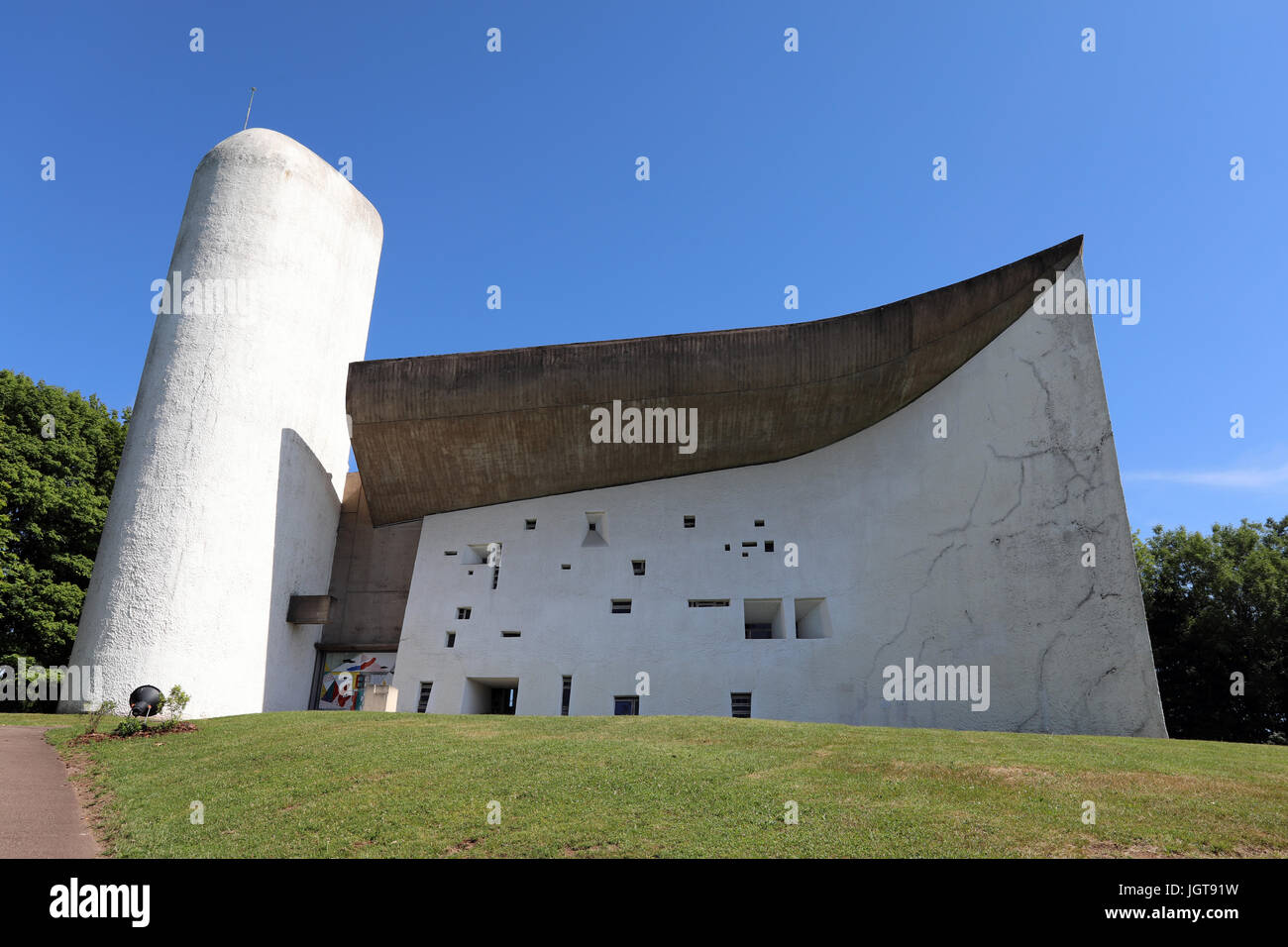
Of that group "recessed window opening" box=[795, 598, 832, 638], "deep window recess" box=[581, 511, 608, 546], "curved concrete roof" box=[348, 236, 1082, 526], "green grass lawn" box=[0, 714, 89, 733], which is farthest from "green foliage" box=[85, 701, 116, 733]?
"recessed window opening" box=[795, 598, 832, 638]

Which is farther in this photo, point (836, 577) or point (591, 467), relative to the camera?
point (591, 467)

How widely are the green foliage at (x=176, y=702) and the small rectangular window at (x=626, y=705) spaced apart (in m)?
10.5

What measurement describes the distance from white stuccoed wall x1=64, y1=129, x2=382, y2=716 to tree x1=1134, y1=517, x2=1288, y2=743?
30.9 m

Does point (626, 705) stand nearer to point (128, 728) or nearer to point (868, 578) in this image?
point (868, 578)

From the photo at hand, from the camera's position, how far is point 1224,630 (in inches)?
1048

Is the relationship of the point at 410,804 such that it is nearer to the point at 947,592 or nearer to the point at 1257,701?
the point at 947,592

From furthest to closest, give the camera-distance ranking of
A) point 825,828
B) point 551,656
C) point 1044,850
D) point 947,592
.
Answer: point 551,656 → point 947,592 → point 825,828 → point 1044,850

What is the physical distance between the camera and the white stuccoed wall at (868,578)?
757 inches

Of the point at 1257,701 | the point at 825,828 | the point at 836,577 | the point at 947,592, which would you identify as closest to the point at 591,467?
the point at 836,577

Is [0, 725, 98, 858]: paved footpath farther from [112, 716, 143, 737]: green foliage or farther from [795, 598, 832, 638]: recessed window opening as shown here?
[795, 598, 832, 638]: recessed window opening

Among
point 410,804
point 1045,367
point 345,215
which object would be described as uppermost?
point 345,215

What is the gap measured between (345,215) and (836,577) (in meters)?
20.3

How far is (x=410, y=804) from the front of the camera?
30.3 feet

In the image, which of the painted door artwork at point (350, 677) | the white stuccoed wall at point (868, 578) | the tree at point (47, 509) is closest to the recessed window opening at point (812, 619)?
the white stuccoed wall at point (868, 578)
